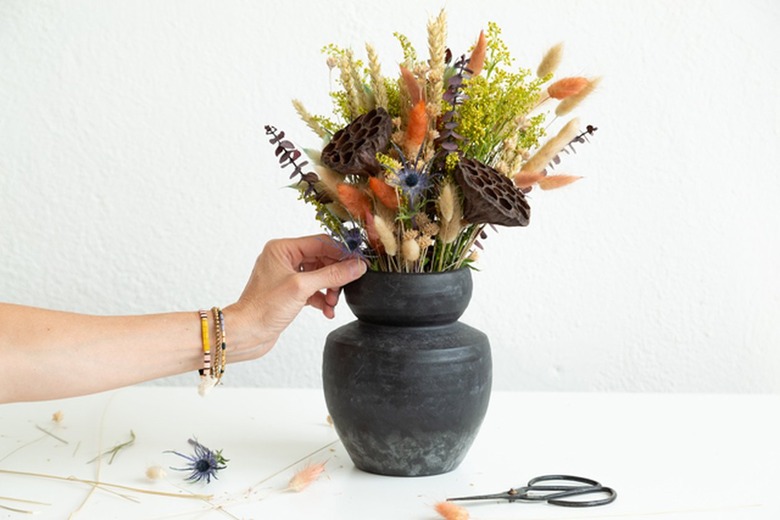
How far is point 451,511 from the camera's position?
1.06 metres

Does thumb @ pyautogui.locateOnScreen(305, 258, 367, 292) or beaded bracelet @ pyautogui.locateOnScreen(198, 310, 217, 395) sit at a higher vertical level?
thumb @ pyautogui.locateOnScreen(305, 258, 367, 292)

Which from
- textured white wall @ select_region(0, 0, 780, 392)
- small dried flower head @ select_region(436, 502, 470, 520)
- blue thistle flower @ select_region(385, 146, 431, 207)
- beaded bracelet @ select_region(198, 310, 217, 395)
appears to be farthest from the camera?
textured white wall @ select_region(0, 0, 780, 392)

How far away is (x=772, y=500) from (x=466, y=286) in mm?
459

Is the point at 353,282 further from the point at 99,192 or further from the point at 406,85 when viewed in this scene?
the point at 99,192

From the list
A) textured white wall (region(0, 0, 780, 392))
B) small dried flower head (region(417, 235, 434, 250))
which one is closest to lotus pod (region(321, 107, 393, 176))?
small dried flower head (region(417, 235, 434, 250))

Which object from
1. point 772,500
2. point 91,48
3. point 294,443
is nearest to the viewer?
point 772,500

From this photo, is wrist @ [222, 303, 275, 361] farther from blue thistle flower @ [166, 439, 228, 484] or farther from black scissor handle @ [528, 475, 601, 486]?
black scissor handle @ [528, 475, 601, 486]

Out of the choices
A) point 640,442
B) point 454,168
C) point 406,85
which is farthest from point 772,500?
point 406,85

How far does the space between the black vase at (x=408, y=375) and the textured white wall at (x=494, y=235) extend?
0.89 meters

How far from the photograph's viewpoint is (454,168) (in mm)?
1194

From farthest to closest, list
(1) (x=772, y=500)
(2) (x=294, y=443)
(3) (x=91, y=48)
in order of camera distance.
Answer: (3) (x=91, y=48) → (2) (x=294, y=443) → (1) (x=772, y=500)

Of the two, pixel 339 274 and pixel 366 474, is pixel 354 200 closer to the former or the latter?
pixel 339 274

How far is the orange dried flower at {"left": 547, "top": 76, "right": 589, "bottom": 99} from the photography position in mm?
1202

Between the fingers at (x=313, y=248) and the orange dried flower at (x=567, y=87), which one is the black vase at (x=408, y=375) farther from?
the orange dried flower at (x=567, y=87)
